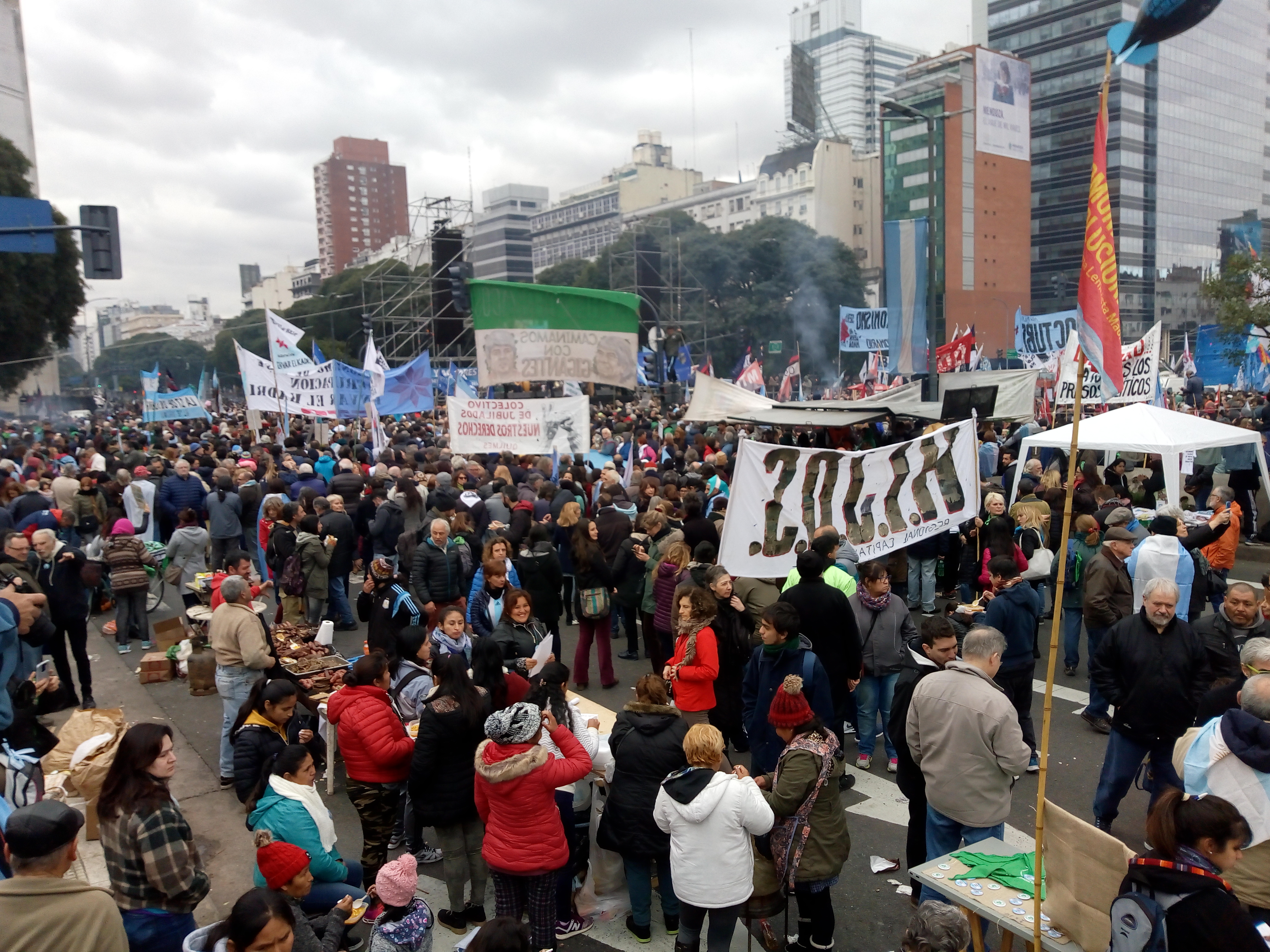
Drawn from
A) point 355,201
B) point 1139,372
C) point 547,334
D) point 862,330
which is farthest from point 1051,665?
point 355,201

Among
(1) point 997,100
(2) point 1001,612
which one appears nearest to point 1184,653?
(2) point 1001,612

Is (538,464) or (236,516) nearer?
(236,516)

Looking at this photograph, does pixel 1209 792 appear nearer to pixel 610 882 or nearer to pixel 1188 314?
pixel 610 882

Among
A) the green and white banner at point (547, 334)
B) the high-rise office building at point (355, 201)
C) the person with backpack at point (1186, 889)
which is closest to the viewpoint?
the person with backpack at point (1186, 889)

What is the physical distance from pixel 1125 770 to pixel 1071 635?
12.2ft

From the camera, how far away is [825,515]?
24.9 feet

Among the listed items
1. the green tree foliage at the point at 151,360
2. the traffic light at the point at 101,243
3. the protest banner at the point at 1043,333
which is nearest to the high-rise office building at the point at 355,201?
the green tree foliage at the point at 151,360

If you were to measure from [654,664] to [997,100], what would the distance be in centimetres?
9544

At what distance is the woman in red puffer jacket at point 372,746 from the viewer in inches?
191

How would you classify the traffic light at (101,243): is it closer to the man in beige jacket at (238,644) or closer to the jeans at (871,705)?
the man in beige jacket at (238,644)

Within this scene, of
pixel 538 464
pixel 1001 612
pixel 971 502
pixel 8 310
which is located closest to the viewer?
pixel 1001 612

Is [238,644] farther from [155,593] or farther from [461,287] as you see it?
[461,287]

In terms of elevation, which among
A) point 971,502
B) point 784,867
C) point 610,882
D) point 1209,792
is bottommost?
point 610,882

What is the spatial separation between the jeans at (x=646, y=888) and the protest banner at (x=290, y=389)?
49.0ft
